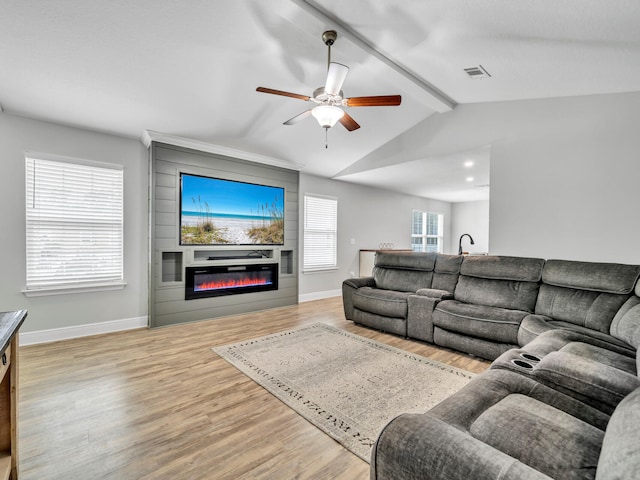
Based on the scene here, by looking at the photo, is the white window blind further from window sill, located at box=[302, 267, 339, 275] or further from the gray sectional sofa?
the gray sectional sofa

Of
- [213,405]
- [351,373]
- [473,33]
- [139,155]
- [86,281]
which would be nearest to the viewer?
[213,405]

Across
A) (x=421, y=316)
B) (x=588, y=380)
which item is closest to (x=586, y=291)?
(x=421, y=316)

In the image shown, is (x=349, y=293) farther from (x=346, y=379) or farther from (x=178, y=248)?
(x=178, y=248)

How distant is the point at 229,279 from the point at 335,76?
342cm

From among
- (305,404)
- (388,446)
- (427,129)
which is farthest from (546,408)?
(427,129)

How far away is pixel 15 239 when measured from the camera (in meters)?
3.39

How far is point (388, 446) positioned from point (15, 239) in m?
4.36

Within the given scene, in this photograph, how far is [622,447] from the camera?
0.69 metres

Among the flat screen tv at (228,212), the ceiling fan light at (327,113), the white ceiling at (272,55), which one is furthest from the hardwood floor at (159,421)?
the white ceiling at (272,55)

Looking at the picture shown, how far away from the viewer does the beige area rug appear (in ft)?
6.79

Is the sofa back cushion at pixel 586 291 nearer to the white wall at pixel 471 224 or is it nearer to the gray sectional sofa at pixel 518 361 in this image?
the gray sectional sofa at pixel 518 361

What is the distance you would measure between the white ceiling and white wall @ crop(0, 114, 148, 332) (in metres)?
0.20

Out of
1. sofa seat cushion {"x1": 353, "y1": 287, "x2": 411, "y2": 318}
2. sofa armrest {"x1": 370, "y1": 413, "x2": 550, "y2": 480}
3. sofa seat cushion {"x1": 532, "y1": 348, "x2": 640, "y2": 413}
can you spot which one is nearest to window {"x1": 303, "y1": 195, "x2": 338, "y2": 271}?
sofa seat cushion {"x1": 353, "y1": 287, "x2": 411, "y2": 318}

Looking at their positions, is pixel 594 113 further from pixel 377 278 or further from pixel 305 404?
pixel 305 404
